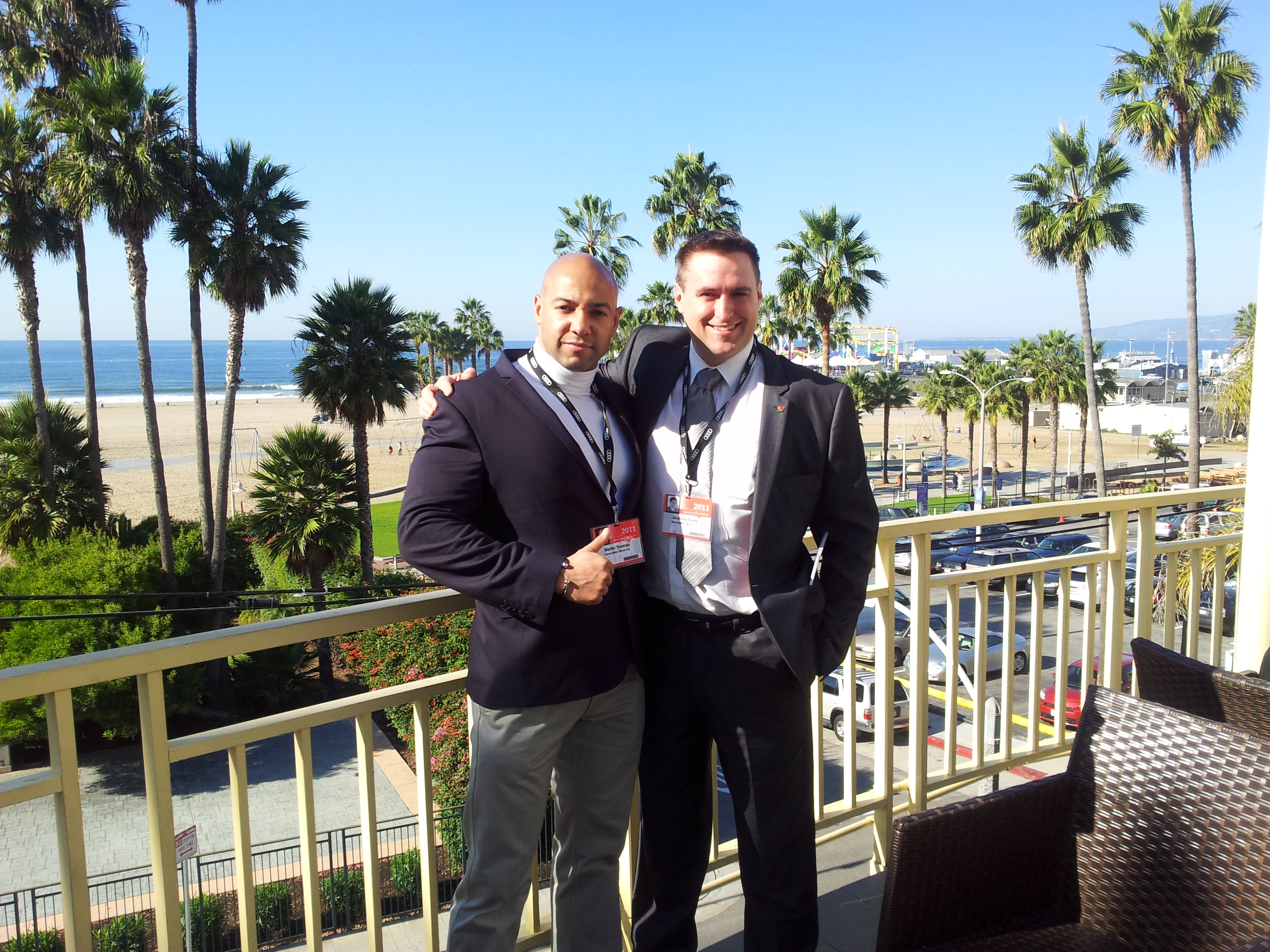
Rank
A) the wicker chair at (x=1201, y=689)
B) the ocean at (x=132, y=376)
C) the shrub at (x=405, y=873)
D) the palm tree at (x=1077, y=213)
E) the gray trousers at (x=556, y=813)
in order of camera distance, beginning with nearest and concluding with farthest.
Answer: the gray trousers at (x=556, y=813) < the wicker chair at (x=1201, y=689) < the shrub at (x=405, y=873) < the palm tree at (x=1077, y=213) < the ocean at (x=132, y=376)

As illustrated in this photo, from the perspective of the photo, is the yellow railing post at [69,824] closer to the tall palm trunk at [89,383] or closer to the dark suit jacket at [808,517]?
the dark suit jacket at [808,517]

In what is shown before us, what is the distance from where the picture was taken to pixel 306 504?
2062cm

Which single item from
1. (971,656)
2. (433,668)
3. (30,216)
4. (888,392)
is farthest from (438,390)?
(888,392)

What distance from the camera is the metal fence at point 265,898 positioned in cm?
955

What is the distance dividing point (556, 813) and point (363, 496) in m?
20.4

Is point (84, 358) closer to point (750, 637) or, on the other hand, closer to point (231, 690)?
point (231, 690)

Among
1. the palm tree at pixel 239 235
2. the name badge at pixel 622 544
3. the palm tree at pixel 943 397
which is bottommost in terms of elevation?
the name badge at pixel 622 544

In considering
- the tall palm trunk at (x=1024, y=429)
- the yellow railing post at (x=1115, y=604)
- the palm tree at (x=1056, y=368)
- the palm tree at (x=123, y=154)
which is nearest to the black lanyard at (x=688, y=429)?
the yellow railing post at (x=1115, y=604)

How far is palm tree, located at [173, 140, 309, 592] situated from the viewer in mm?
21516

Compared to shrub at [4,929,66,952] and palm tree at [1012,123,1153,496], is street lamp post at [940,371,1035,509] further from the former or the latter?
shrub at [4,929,66,952]

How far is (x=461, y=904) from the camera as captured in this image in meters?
1.69

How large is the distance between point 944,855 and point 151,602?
818 inches

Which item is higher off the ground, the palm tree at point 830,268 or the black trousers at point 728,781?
the palm tree at point 830,268

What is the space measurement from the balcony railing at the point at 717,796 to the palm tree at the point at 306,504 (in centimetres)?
1895
